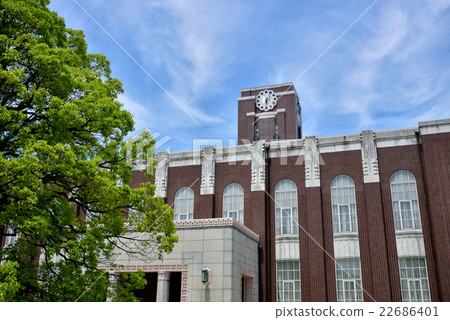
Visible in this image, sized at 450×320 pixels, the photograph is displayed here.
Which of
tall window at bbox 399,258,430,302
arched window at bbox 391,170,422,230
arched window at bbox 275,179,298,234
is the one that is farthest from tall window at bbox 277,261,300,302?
arched window at bbox 391,170,422,230

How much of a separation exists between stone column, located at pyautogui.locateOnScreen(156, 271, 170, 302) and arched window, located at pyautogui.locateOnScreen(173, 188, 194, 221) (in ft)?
25.0

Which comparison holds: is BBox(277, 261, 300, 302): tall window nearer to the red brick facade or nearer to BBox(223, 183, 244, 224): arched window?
the red brick facade

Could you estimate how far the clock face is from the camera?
48.2 meters

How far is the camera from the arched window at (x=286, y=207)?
25.4 metres

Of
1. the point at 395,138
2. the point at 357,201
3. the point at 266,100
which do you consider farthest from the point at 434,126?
the point at 266,100

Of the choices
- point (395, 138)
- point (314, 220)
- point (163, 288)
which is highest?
point (395, 138)

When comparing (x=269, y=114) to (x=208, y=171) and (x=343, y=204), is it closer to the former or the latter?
(x=208, y=171)

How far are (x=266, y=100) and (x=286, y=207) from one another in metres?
25.0

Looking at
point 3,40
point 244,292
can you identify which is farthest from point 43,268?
point 244,292

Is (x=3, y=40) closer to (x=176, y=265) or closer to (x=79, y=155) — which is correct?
(x=79, y=155)

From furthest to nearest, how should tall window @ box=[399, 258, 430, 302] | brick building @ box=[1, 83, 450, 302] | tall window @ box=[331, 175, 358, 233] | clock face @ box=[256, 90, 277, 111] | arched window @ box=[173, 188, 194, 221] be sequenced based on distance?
clock face @ box=[256, 90, 277, 111] → arched window @ box=[173, 188, 194, 221] → tall window @ box=[331, 175, 358, 233] → tall window @ box=[399, 258, 430, 302] → brick building @ box=[1, 83, 450, 302]

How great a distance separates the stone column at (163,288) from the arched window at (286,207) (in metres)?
8.29

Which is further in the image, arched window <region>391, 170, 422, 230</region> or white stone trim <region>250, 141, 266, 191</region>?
white stone trim <region>250, 141, 266, 191</region>

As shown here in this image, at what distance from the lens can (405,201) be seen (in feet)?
77.9
